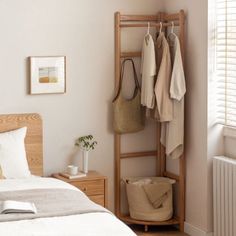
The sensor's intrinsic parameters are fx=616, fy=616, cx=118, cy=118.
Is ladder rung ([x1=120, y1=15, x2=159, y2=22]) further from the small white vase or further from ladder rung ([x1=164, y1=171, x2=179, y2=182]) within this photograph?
ladder rung ([x1=164, y1=171, x2=179, y2=182])

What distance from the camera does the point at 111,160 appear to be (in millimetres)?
5500

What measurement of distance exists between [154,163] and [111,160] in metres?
0.46

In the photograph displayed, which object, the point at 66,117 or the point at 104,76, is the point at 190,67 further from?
the point at 66,117

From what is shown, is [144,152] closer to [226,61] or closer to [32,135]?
[32,135]

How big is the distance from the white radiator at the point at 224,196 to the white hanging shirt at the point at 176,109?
0.41m

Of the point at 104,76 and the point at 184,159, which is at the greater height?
the point at 104,76

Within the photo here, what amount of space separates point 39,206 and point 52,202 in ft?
0.38

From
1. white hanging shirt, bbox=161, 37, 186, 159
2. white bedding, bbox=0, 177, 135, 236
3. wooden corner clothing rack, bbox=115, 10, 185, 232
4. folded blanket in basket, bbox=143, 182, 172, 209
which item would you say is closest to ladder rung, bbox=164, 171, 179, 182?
wooden corner clothing rack, bbox=115, 10, 185, 232

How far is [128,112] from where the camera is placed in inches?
213

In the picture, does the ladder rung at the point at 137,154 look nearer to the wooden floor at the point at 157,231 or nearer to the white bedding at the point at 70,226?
the wooden floor at the point at 157,231

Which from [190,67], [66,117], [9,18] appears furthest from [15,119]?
[190,67]

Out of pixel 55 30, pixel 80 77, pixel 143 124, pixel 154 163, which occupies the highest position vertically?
pixel 55 30

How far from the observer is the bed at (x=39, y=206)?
134 inches

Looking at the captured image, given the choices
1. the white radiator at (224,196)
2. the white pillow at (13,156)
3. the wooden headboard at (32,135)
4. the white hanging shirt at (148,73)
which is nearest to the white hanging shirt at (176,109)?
the white hanging shirt at (148,73)
